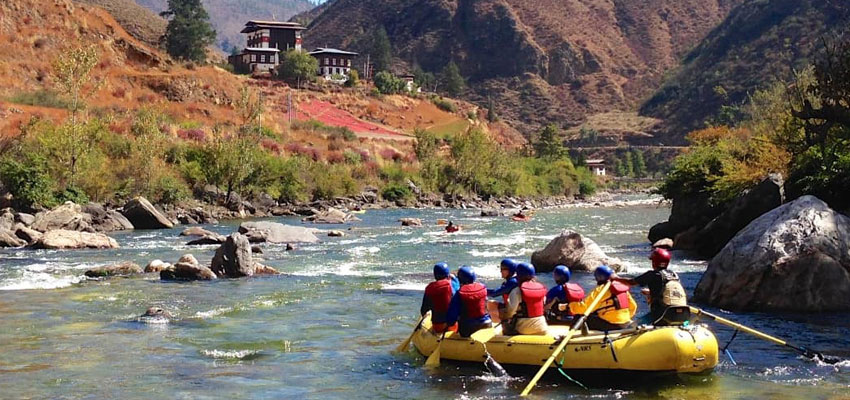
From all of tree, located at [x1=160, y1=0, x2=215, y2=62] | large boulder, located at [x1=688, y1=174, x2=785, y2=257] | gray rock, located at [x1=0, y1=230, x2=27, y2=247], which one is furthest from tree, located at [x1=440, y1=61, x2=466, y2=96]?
large boulder, located at [x1=688, y1=174, x2=785, y2=257]

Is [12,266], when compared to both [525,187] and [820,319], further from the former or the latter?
[525,187]

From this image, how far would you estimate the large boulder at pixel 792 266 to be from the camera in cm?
1683

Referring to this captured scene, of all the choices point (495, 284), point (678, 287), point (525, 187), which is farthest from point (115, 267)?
point (525, 187)

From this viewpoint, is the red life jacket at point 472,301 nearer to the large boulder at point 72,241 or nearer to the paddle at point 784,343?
the paddle at point 784,343

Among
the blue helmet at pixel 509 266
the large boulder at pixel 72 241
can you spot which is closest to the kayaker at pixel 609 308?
the blue helmet at pixel 509 266

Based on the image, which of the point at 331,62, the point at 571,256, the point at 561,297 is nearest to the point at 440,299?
the point at 561,297

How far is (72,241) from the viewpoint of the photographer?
2995 cm

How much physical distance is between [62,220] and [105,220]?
338cm

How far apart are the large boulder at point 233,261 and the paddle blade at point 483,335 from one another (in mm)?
11145

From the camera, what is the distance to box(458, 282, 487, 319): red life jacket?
13.2 metres

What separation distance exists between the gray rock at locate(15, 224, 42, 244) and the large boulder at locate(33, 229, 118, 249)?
92 cm

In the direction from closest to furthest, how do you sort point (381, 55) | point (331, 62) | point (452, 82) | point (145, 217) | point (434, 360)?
point (434, 360), point (145, 217), point (331, 62), point (452, 82), point (381, 55)

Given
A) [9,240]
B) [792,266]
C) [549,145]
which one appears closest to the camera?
[792,266]

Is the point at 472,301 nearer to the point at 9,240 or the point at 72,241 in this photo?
the point at 72,241
